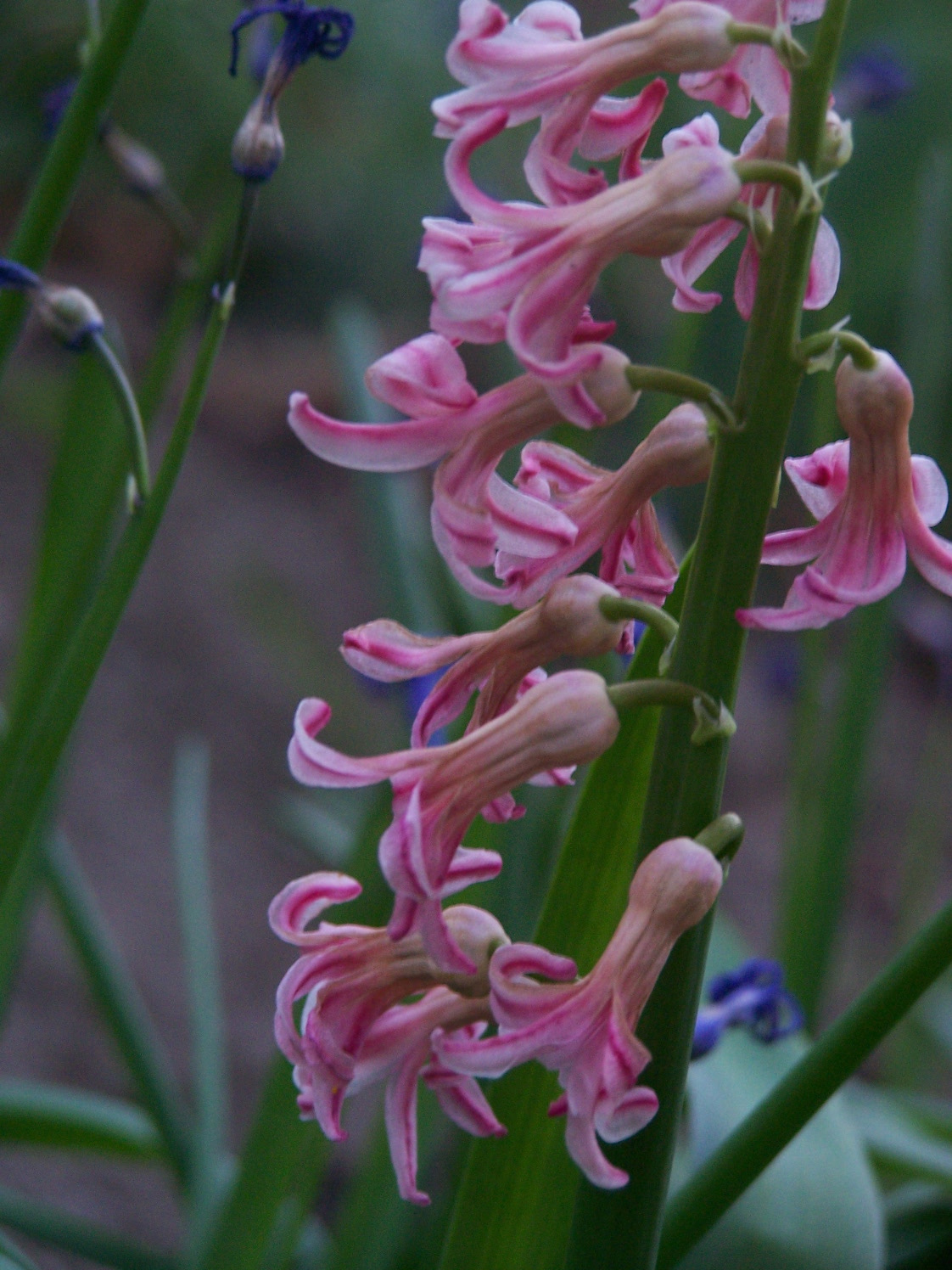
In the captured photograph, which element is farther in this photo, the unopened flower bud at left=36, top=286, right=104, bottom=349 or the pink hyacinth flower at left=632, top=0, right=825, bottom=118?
the unopened flower bud at left=36, top=286, right=104, bottom=349

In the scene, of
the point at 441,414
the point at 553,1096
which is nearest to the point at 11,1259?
the point at 553,1096

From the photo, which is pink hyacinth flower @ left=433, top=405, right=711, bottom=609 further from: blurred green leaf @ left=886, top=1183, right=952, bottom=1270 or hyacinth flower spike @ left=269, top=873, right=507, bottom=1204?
blurred green leaf @ left=886, top=1183, right=952, bottom=1270

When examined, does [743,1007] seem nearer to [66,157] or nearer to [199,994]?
[199,994]

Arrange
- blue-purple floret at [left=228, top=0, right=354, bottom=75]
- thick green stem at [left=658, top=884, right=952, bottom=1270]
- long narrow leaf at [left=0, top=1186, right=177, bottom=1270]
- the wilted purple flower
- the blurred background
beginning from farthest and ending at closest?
the wilted purple flower < the blurred background < long narrow leaf at [left=0, top=1186, right=177, bottom=1270] < blue-purple floret at [left=228, top=0, right=354, bottom=75] < thick green stem at [left=658, top=884, right=952, bottom=1270]

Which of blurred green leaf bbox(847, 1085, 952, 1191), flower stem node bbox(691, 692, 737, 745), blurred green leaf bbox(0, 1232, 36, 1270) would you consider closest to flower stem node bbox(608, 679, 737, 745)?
flower stem node bbox(691, 692, 737, 745)

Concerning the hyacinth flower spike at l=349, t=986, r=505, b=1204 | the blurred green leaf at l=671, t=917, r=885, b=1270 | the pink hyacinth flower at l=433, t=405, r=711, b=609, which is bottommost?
the blurred green leaf at l=671, t=917, r=885, b=1270

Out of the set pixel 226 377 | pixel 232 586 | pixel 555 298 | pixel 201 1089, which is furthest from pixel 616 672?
pixel 226 377

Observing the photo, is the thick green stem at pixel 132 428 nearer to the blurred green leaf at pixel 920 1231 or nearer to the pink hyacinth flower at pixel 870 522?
the pink hyacinth flower at pixel 870 522
